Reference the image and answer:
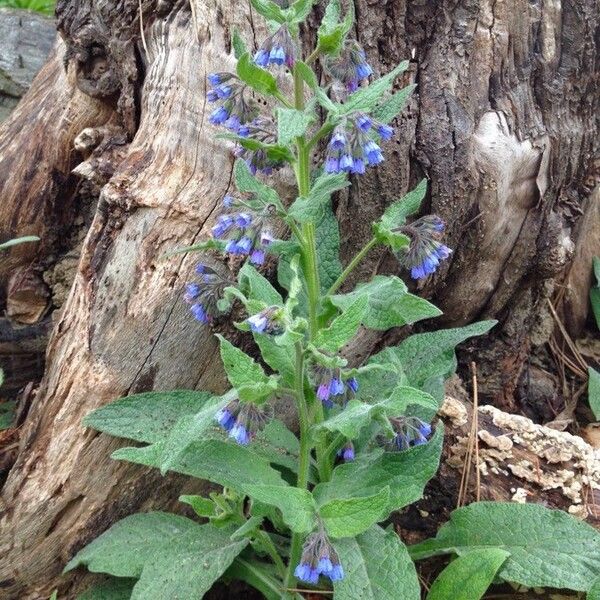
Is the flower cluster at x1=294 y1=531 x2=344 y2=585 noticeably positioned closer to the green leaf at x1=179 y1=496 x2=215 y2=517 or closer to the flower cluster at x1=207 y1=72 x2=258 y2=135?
the green leaf at x1=179 y1=496 x2=215 y2=517

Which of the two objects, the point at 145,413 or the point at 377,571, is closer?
the point at 377,571

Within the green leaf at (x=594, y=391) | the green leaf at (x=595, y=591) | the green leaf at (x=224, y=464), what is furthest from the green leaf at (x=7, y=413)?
the green leaf at (x=594, y=391)

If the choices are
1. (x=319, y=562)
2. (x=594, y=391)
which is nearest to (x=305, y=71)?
(x=319, y=562)

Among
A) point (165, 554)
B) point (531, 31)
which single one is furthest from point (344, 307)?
point (531, 31)

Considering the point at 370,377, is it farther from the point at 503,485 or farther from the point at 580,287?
the point at 580,287

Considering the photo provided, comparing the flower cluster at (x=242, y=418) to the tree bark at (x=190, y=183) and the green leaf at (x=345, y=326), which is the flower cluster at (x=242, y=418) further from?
the tree bark at (x=190, y=183)

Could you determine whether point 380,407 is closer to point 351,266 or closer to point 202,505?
point 351,266
